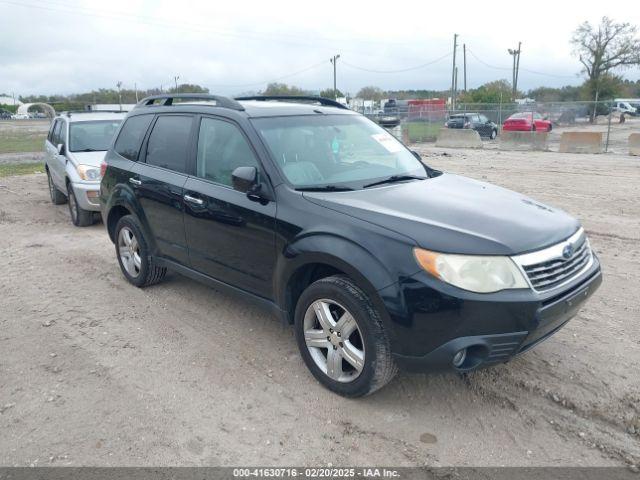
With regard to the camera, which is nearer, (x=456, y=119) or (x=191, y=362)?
(x=191, y=362)

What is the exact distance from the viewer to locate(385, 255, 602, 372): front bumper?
→ 9.45 feet

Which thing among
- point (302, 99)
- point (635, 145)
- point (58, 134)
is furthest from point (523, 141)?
point (302, 99)

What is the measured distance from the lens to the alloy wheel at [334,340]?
3.32 m

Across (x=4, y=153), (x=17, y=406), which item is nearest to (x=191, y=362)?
(x=17, y=406)

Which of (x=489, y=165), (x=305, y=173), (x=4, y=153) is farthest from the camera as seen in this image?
(x=4, y=153)

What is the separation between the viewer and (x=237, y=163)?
4.09m

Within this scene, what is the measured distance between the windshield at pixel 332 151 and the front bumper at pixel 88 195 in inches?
Answer: 192

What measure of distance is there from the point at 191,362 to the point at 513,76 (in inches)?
2301

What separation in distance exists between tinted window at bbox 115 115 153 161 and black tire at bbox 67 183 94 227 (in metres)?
3.06

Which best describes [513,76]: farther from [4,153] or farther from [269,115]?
[269,115]

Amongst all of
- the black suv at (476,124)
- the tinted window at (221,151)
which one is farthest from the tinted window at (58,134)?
the black suv at (476,124)

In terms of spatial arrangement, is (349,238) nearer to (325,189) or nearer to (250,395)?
(325,189)

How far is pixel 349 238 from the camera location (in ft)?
10.6

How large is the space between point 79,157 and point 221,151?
5.22 meters
